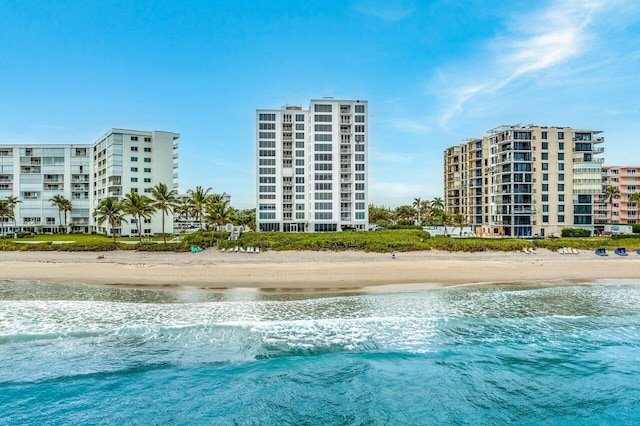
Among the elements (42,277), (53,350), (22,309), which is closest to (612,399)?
(53,350)

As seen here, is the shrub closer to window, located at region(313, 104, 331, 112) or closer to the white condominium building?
window, located at region(313, 104, 331, 112)

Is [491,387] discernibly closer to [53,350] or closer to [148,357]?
[148,357]

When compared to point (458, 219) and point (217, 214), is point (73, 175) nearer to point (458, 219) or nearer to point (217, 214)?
point (217, 214)

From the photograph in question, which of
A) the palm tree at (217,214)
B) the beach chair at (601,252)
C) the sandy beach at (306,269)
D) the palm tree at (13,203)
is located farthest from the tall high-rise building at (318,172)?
the palm tree at (13,203)

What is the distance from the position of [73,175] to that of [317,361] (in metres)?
90.9

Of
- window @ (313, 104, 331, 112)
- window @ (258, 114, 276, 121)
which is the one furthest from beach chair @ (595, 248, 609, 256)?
window @ (258, 114, 276, 121)

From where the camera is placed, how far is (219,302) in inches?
969

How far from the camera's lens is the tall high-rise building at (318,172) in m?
80.4

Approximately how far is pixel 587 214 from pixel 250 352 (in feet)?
260

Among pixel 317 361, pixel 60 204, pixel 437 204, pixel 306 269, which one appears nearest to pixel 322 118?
pixel 437 204

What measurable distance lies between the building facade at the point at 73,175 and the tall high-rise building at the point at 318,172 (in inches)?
750

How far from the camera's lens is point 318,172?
8050 centimetres

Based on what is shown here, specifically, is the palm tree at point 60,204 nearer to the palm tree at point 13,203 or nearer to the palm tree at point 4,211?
the palm tree at point 13,203

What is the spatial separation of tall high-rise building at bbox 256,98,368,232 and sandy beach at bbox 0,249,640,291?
34426 mm
